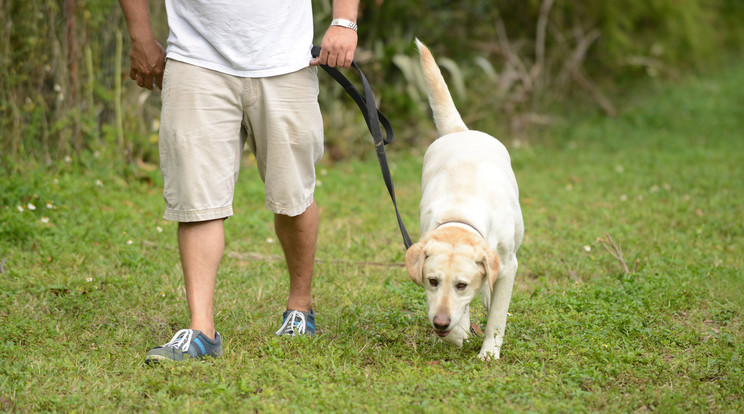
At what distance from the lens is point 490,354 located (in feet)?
10.6

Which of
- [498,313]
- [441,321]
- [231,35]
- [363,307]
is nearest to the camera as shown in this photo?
[441,321]

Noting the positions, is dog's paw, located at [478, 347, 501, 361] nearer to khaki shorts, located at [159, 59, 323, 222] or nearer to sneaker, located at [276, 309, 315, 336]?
sneaker, located at [276, 309, 315, 336]

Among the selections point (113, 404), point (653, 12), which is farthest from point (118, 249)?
point (653, 12)

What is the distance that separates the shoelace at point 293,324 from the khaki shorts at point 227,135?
20.0 inches

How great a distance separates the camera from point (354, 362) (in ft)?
10.5

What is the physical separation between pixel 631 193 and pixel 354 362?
408cm

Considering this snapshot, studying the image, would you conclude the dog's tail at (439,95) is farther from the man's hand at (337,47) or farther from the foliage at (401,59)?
A: the foliage at (401,59)

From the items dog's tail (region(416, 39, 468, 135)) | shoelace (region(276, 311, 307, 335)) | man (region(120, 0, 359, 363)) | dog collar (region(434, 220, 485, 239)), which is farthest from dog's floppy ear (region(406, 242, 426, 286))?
dog's tail (region(416, 39, 468, 135))

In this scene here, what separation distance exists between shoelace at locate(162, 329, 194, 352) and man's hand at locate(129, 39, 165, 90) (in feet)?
3.50

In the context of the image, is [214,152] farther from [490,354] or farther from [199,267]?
[490,354]

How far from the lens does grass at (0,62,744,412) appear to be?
9.37 feet

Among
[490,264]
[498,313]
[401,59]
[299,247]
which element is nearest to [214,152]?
[299,247]

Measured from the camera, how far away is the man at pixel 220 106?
121 inches

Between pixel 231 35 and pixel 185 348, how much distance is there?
1.31 meters
